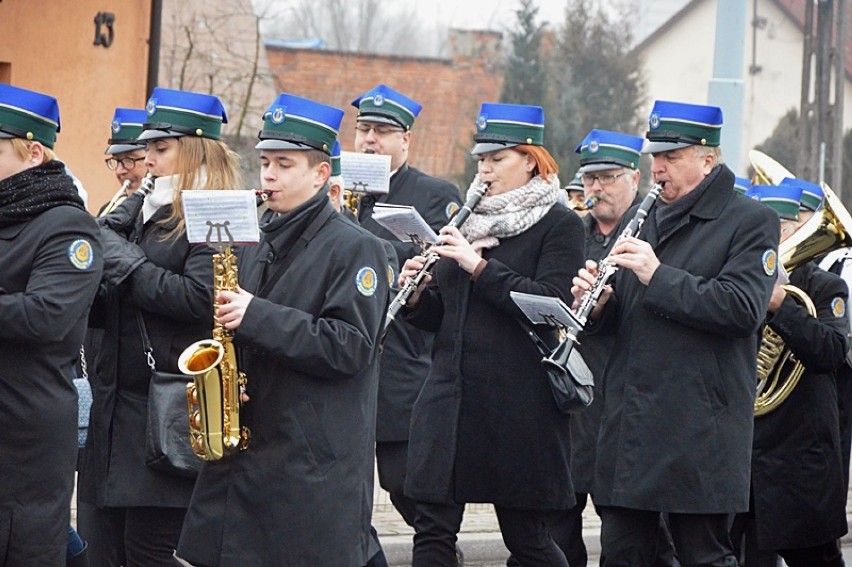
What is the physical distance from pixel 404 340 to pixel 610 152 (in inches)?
54.8

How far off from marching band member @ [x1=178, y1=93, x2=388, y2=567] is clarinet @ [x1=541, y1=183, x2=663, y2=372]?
103 cm

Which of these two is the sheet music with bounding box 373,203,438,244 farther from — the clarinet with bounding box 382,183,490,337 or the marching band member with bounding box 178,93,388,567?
the marching band member with bounding box 178,93,388,567

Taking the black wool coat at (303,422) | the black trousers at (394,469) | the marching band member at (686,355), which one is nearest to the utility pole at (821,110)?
the black trousers at (394,469)

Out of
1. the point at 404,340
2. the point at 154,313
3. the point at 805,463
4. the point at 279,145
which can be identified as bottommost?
the point at 805,463

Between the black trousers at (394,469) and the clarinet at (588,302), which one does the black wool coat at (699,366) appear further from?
the black trousers at (394,469)

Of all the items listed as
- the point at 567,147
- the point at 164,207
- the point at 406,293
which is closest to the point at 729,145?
the point at 406,293

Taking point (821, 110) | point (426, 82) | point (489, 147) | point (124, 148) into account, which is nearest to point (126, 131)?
point (124, 148)

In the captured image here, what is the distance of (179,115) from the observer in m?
5.60

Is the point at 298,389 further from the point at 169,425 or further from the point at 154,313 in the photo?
the point at 154,313

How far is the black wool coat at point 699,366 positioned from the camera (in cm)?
552

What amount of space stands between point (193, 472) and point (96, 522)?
60cm

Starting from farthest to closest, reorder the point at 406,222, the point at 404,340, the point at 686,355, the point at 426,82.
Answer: the point at 426,82, the point at 404,340, the point at 406,222, the point at 686,355

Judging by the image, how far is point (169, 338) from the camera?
5.55 meters

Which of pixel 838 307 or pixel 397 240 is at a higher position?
pixel 397 240
